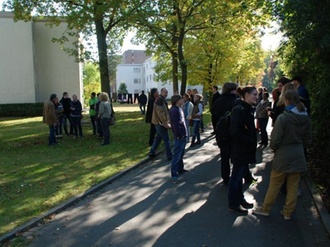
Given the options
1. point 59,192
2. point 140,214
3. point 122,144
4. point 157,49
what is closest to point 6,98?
point 157,49

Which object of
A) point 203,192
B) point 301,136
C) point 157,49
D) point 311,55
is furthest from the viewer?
point 157,49

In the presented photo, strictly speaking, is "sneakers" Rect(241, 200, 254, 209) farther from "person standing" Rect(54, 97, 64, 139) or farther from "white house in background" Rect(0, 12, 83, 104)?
"white house in background" Rect(0, 12, 83, 104)

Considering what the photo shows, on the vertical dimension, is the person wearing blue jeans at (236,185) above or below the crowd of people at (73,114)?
below

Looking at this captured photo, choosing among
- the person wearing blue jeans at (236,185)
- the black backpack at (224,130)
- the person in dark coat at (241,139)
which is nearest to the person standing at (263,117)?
the black backpack at (224,130)

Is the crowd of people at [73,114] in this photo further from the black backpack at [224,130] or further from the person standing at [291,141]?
the person standing at [291,141]

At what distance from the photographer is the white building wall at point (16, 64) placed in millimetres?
27984

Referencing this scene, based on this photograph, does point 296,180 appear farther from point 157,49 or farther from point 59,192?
point 157,49

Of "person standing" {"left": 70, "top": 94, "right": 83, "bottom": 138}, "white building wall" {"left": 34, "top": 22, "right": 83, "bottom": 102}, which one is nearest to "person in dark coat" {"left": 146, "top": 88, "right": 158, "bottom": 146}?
"person standing" {"left": 70, "top": 94, "right": 83, "bottom": 138}

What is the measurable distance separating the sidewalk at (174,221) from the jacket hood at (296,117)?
4.70ft

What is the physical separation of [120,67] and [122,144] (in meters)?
82.3

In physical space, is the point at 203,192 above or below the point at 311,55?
below

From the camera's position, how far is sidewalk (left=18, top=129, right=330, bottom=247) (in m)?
4.53

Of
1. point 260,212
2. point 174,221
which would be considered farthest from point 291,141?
point 174,221

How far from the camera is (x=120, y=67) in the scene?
92500 mm
